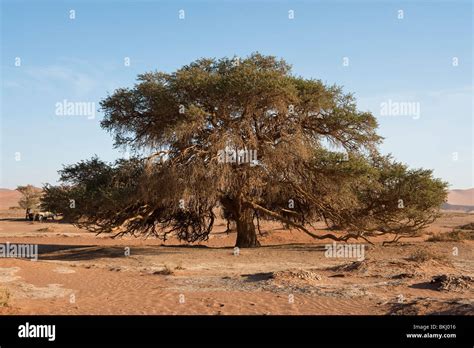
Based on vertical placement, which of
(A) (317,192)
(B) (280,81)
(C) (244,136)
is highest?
(B) (280,81)

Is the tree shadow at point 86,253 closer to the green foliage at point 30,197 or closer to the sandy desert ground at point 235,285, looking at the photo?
the sandy desert ground at point 235,285

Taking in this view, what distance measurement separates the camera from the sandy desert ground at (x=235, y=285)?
11.6m

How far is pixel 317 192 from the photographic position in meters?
26.0

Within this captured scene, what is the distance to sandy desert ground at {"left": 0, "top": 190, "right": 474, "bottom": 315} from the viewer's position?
11.6 metres

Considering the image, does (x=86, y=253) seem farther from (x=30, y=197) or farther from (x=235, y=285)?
(x=30, y=197)

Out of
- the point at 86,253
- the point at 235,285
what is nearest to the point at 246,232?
the point at 86,253

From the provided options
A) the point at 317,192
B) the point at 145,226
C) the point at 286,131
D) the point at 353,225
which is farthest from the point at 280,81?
the point at 145,226

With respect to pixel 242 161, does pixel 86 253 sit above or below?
below

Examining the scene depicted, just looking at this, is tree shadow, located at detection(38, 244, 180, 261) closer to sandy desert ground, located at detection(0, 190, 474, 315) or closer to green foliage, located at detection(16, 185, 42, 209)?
sandy desert ground, located at detection(0, 190, 474, 315)

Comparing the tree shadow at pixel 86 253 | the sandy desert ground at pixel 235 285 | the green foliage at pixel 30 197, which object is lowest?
the tree shadow at pixel 86 253

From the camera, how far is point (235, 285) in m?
15.0

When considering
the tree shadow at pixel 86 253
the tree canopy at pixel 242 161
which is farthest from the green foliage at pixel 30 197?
the tree canopy at pixel 242 161
